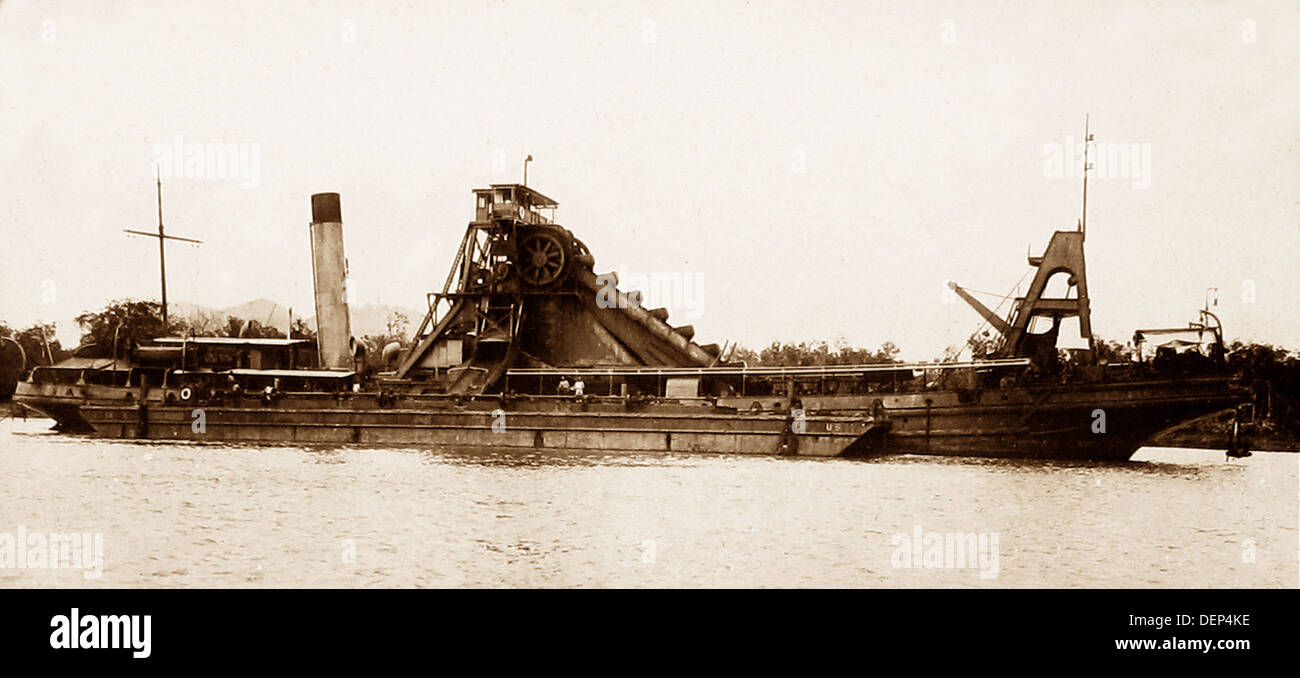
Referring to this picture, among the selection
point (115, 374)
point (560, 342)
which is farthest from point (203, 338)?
point (560, 342)

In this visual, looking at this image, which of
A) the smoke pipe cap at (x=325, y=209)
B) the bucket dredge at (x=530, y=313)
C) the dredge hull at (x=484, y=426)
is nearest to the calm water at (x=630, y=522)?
the dredge hull at (x=484, y=426)

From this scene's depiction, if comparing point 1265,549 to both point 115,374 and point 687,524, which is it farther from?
point 115,374

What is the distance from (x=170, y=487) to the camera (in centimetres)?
1581

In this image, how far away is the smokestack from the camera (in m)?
28.6

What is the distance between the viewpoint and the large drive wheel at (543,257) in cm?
2805

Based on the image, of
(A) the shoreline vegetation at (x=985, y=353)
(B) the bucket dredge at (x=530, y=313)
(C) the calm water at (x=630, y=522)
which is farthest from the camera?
(B) the bucket dredge at (x=530, y=313)

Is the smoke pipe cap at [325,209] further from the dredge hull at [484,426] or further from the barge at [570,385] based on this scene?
the dredge hull at [484,426]

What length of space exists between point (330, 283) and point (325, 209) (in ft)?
7.85

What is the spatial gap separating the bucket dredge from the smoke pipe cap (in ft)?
13.6

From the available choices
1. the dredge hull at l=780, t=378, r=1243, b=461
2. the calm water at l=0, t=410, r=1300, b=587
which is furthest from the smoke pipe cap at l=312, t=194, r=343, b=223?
the dredge hull at l=780, t=378, r=1243, b=461

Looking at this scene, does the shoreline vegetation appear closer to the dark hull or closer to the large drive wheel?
the dark hull

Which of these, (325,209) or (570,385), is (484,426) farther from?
(325,209)

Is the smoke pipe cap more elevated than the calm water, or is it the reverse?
the smoke pipe cap

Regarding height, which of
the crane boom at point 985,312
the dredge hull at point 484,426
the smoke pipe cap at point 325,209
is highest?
the smoke pipe cap at point 325,209
